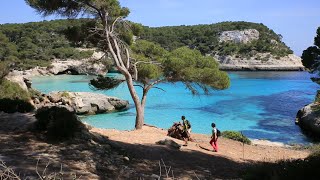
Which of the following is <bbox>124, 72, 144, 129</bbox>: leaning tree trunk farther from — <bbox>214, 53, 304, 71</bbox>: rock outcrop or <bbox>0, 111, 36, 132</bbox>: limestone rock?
<bbox>214, 53, 304, 71</bbox>: rock outcrop

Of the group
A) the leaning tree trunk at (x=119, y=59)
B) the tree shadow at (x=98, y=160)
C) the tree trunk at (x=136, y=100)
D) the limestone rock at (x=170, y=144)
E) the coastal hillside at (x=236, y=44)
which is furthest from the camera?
the coastal hillside at (x=236, y=44)

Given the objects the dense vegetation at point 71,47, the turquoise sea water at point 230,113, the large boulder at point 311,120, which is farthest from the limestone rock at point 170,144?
the dense vegetation at point 71,47

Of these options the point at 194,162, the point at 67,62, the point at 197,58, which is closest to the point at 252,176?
Answer: the point at 194,162

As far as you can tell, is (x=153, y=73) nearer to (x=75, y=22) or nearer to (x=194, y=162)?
(x=75, y=22)

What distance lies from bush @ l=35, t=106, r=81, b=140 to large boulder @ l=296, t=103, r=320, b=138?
761 inches

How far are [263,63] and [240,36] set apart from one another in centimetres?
2284

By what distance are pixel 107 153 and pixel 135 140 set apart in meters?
4.48

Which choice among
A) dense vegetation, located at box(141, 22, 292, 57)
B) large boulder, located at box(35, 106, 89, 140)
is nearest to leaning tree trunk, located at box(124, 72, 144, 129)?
large boulder, located at box(35, 106, 89, 140)

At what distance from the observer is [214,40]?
108312 mm

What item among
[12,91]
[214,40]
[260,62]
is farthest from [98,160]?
[214,40]

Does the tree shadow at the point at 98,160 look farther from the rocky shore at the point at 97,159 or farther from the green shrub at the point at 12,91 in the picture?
the green shrub at the point at 12,91

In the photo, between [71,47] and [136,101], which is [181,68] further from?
[71,47]

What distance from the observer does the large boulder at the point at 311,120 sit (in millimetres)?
25016

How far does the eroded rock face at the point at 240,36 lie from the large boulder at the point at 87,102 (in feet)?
272
